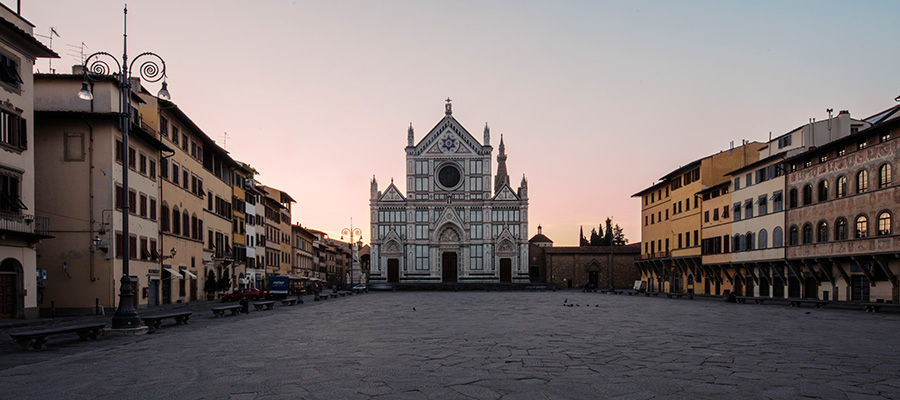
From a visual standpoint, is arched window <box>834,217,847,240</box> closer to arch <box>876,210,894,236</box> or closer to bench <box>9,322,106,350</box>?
arch <box>876,210,894,236</box>

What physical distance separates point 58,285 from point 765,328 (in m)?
27.4

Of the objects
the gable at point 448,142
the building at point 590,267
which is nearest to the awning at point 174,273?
the gable at point 448,142

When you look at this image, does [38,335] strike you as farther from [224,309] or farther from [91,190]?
[91,190]

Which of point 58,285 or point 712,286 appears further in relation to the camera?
point 712,286

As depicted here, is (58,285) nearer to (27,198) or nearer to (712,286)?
(27,198)

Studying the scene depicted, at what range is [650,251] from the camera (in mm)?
73688

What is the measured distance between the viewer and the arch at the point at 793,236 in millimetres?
44250

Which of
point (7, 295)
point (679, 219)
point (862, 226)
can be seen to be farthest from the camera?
point (679, 219)

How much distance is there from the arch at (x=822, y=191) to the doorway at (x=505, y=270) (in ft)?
164

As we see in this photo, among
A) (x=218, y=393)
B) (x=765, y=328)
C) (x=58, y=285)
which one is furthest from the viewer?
(x=58, y=285)

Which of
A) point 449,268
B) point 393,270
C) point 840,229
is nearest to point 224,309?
point 840,229

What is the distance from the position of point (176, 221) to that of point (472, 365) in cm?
3330

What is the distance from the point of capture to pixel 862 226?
37312 mm

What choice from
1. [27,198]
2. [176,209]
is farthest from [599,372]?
[176,209]
